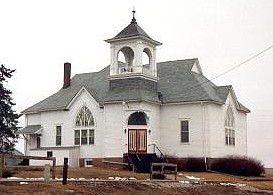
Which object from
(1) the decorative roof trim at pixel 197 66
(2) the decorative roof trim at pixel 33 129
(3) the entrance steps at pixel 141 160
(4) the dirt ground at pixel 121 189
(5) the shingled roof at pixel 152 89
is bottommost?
(4) the dirt ground at pixel 121 189

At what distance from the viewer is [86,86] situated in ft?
186

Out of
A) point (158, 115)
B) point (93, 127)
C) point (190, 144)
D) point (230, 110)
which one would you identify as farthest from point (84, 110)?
point (230, 110)

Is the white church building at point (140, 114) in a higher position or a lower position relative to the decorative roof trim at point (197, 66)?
lower

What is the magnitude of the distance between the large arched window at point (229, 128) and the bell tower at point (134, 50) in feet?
25.4

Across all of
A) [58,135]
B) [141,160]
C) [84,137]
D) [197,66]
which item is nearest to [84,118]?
[84,137]

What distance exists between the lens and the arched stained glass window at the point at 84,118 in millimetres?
53112

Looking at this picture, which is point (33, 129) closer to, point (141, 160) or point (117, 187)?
point (141, 160)

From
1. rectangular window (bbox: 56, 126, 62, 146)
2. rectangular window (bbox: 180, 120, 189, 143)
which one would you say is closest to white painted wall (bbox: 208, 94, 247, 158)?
rectangular window (bbox: 180, 120, 189, 143)

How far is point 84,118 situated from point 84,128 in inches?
36.3

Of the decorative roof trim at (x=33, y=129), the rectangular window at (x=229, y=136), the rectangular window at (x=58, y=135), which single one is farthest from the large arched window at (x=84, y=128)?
the rectangular window at (x=229, y=136)

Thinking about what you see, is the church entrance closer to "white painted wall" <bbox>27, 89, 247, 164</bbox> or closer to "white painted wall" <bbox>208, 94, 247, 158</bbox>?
"white painted wall" <bbox>27, 89, 247, 164</bbox>

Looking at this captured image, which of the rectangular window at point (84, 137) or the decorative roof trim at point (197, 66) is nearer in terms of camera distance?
the rectangular window at point (84, 137)

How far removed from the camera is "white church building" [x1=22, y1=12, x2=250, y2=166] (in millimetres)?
50062

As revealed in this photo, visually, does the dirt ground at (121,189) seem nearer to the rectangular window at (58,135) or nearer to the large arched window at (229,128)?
the large arched window at (229,128)
